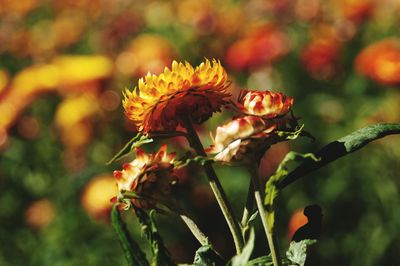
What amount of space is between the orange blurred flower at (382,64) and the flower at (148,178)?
1.63 m

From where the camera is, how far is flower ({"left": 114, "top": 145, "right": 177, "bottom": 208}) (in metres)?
0.79

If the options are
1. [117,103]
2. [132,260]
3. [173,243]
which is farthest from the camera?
[117,103]

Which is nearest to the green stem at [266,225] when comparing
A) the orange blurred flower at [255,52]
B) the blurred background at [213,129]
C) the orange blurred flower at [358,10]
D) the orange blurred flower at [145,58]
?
the blurred background at [213,129]

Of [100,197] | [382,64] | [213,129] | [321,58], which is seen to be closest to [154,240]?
[100,197]

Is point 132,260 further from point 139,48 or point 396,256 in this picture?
point 139,48

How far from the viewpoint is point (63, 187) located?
2.53m

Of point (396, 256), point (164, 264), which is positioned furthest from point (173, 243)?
point (164, 264)

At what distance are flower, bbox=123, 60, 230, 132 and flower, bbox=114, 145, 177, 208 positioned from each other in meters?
0.04

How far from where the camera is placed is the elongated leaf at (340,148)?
782 mm

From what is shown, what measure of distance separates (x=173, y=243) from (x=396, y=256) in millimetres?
688

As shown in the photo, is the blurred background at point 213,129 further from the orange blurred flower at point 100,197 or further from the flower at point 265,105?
the flower at point 265,105

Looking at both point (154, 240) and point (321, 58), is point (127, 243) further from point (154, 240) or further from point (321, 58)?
point (321, 58)

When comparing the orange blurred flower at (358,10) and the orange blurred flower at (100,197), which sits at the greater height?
the orange blurred flower at (358,10)

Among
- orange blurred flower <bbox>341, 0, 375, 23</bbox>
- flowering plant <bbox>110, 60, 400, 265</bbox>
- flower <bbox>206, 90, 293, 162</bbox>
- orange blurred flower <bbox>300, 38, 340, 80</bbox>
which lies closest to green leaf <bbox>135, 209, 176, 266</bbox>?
flowering plant <bbox>110, 60, 400, 265</bbox>
